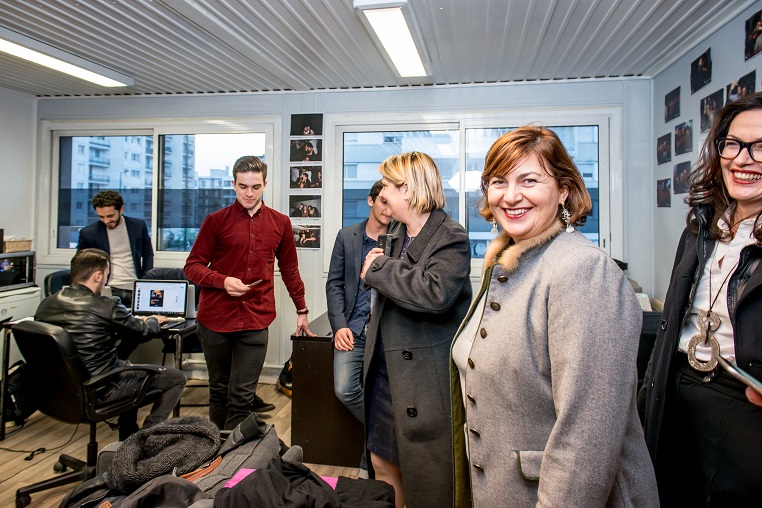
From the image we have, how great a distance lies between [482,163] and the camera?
14.2 ft

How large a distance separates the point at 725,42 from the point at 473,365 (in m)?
2.91

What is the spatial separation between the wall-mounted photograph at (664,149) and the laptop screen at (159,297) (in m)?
3.76

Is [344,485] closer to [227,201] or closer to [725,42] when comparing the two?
[725,42]

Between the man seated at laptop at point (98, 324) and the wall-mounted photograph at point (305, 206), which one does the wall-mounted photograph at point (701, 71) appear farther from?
the man seated at laptop at point (98, 324)

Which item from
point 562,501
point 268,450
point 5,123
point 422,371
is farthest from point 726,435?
point 5,123

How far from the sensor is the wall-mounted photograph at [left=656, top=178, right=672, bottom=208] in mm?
3667

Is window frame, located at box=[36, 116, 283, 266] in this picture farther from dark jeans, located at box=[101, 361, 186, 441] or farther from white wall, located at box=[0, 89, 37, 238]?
dark jeans, located at box=[101, 361, 186, 441]

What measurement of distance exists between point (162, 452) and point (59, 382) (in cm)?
125

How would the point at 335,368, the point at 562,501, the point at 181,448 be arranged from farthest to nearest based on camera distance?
1. the point at 335,368
2. the point at 181,448
3. the point at 562,501

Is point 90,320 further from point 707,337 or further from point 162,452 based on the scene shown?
point 707,337

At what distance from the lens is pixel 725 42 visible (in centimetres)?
290

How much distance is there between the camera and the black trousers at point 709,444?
1.19 m

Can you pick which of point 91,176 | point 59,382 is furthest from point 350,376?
point 91,176

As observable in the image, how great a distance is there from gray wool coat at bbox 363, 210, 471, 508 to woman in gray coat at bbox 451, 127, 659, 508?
0.40m
